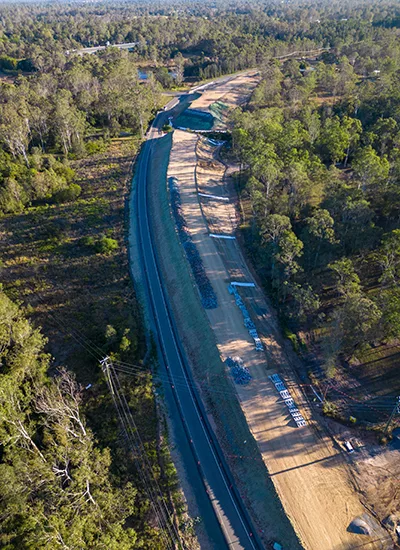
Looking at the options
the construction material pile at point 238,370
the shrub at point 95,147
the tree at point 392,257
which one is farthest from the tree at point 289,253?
the shrub at point 95,147

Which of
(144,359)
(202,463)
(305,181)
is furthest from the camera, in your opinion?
(305,181)

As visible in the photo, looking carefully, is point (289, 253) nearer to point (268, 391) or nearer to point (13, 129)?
point (268, 391)

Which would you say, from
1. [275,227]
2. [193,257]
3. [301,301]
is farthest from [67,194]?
[301,301]

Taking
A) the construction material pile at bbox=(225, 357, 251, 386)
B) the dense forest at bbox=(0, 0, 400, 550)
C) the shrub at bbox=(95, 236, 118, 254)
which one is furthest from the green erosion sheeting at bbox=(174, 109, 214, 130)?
the construction material pile at bbox=(225, 357, 251, 386)

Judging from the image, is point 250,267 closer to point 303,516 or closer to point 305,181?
point 305,181

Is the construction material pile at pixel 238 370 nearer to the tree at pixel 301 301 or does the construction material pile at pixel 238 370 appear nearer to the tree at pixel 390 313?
the tree at pixel 301 301

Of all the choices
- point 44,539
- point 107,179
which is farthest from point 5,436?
point 107,179

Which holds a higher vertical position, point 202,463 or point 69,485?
point 69,485
